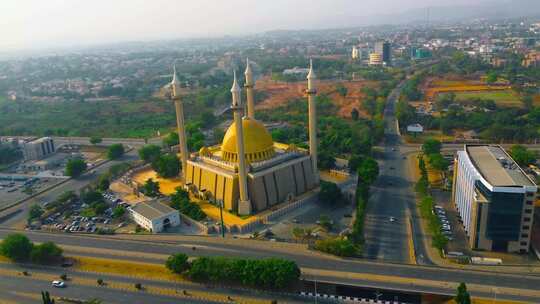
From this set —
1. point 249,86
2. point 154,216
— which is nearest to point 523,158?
point 249,86

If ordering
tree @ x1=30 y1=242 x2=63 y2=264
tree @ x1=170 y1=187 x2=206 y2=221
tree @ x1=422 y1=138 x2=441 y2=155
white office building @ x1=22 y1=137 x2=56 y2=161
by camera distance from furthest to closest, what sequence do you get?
white office building @ x1=22 y1=137 x2=56 y2=161 < tree @ x1=422 y1=138 x2=441 y2=155 < tree @ x1=170 y1=187 x2=206 y2=221 < tree @ x1=30 y1=242 x2=63 y2=264

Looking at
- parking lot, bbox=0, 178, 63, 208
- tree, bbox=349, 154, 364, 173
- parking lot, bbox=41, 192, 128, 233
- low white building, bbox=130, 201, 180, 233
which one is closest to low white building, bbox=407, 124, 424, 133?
tree, bbox=349, 154, 364, 173

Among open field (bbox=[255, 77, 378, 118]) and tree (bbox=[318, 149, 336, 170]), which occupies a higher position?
open field (bbox=[255, 77, 378, 118])

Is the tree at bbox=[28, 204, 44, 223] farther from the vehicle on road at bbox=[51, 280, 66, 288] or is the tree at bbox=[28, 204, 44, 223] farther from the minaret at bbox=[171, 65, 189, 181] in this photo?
the vehicle on road at bbox=[51, 280, 66, 288]

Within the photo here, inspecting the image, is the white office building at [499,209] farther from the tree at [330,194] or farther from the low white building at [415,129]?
the low white building at [415,129]

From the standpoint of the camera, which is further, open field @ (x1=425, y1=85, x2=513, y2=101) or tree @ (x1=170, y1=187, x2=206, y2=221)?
open field @ (x1=425, y1=85, x2=513, y2=101)

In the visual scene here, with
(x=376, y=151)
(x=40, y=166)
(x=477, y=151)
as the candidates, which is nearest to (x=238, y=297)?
(x=477, y=151)

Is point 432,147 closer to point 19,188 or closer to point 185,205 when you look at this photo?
point 185,205

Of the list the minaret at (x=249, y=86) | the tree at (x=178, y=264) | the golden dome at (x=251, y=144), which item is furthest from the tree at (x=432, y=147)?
the tree at (x=178, y=264)
